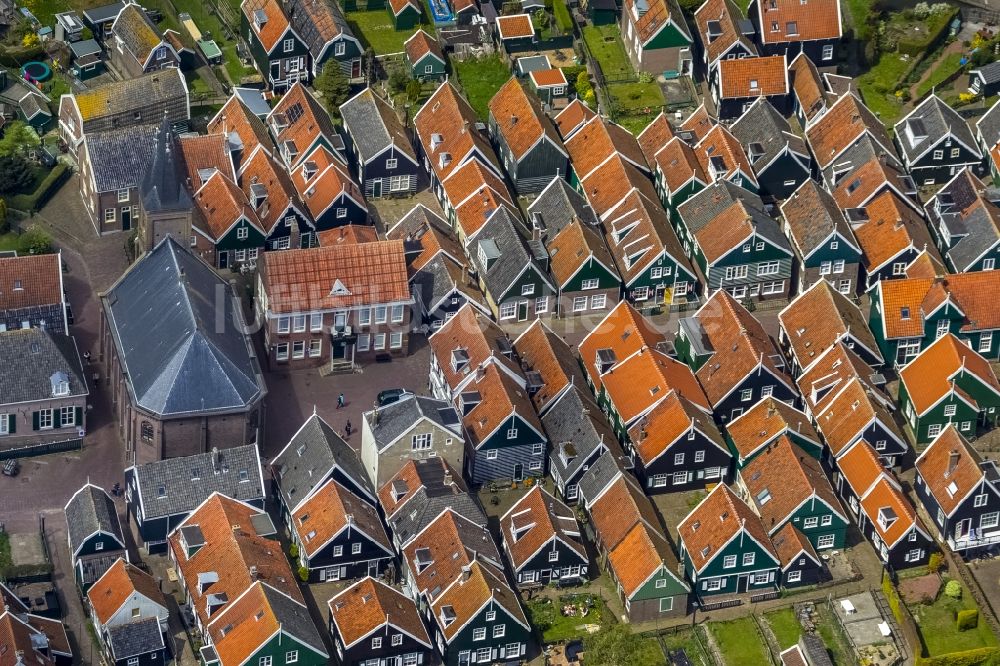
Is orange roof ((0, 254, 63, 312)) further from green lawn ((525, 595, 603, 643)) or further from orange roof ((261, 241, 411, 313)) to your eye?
green lawn ((525, 595, 603, 643))

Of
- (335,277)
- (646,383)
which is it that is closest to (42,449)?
(335,277)

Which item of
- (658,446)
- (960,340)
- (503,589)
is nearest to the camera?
(503,589)

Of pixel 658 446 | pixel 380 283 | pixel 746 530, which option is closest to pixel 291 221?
pixel 380 283

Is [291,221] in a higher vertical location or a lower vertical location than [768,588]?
higher

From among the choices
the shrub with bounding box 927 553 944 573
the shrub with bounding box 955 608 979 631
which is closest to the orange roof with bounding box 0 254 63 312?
the shrub with bounding box 927 553 944 573

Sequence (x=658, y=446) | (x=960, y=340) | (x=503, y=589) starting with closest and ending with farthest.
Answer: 1. (x=503, y=589)
2. (x=658, y=446)
3. (x=960, y=340)

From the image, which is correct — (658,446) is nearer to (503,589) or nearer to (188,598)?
(503,589)
